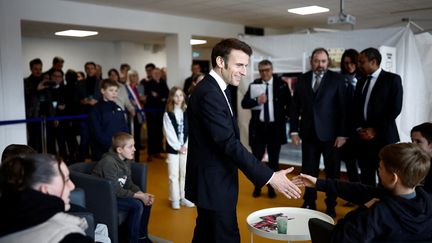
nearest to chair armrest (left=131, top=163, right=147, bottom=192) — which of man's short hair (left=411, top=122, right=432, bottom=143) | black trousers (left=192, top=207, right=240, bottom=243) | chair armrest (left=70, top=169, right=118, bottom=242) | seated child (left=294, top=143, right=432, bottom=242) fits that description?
chair armrest (left=70, top=169, right=118, bottom=242)

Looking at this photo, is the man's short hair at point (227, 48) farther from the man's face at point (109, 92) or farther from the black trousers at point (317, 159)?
the man's face at point (109, 92)

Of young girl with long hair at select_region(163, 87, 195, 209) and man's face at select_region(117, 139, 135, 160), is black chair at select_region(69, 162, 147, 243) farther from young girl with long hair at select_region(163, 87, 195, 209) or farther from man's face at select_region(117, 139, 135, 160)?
young girl with long hair at select_region(163, 87, 195, 209)

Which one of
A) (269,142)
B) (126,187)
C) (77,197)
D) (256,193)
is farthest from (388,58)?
(77,197)

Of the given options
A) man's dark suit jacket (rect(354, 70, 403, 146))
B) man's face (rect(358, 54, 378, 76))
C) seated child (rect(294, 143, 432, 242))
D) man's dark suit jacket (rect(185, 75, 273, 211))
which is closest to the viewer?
seated child (rect(294, 143, 432, 242))

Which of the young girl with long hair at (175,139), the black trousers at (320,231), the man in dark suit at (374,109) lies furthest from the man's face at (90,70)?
the black trousers at (320,231)

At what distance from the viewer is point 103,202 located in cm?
306

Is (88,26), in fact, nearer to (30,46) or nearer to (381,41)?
(30,46)

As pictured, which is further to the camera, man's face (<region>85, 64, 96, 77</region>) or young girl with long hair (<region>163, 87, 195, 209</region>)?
man's face (<region>85, 64, 96, 77</region>)

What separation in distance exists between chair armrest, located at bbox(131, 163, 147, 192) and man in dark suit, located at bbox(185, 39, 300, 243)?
131 centimetres

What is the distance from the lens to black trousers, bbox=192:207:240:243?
2279mm

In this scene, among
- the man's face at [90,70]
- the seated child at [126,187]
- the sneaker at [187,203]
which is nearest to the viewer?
the seated child at [126,187]

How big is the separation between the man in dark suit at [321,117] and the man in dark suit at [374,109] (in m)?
0.18

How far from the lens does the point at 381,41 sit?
5551 mm

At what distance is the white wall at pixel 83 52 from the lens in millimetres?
9453
